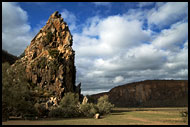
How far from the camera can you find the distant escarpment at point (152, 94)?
342ft

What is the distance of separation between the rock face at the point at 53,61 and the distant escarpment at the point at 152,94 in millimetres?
69385

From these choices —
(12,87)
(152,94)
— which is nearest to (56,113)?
(12,87)

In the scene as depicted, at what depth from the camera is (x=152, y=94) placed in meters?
115

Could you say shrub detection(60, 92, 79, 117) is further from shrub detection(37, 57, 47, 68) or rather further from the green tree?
shrub detection(37, 57, 47, 68)

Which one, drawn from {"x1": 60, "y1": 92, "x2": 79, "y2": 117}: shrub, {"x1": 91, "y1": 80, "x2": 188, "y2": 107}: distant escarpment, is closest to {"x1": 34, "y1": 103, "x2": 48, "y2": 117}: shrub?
{"x1": 60, "y1": 92, "x2": 79, "y2": 117}: shrub

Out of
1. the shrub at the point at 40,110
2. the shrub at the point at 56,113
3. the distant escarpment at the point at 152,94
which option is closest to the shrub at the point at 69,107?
the shrub at the point at 56,113

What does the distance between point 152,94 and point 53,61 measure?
86785mm

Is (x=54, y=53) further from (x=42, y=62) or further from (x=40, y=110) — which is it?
(x=40, y=110)

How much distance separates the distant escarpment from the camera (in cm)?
10431

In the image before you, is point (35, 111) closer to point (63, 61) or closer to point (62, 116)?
point (62, 116)

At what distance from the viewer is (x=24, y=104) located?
2592 cm

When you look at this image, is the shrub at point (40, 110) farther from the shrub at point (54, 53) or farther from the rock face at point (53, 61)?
the shrub at point (54, 53)

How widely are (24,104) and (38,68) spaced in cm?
2788

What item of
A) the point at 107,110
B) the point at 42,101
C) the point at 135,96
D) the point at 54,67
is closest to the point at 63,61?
the point at 54,67
